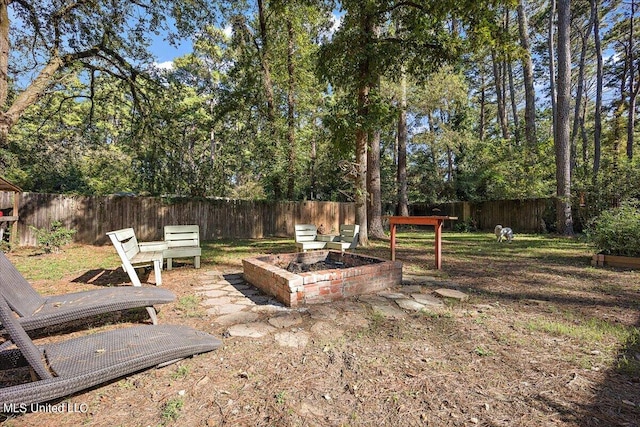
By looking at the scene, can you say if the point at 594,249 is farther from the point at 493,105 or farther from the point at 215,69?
the point at 493,105

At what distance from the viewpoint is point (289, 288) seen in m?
3.54

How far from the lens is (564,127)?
11.7 m

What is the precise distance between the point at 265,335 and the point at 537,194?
16.8m

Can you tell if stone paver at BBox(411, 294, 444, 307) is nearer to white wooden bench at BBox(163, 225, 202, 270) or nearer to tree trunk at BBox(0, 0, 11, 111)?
white wooden bench at BBox(163, 225, 202, 270)

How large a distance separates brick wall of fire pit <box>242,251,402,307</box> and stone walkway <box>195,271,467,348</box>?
0.36 feet

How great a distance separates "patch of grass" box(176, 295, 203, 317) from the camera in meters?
3.42

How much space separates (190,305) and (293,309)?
1324 millimetres

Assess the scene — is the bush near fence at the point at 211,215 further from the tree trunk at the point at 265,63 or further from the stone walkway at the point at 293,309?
the stone walkway at the point at 293,309

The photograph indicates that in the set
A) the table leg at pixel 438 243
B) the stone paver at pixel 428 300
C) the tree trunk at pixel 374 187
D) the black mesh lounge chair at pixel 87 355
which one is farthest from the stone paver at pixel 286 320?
the tree trunk at pixel 374 187

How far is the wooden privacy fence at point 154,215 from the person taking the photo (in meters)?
9.23

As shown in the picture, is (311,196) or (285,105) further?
(311,196)

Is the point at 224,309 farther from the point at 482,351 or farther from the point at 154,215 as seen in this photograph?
the point at 154,215

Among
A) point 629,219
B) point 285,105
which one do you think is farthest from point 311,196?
point 629,219

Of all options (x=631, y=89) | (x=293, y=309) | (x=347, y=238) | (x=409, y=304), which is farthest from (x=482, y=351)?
(x=631, y=89)
